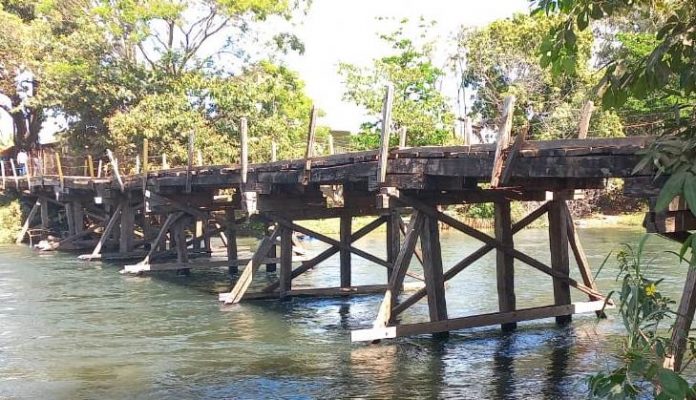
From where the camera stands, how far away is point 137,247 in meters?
23.6

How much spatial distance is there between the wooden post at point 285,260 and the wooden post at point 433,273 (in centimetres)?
444

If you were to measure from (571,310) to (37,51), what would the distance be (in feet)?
84.6

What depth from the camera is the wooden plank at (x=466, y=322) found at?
8.68m

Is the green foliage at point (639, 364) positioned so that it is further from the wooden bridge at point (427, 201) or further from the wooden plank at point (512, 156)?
the wooden plank at point (512, 156)

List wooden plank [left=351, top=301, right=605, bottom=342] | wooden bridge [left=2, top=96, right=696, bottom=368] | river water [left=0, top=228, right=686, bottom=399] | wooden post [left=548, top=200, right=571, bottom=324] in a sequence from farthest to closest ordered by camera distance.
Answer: wooden post [left=548, top=200, right=571, bottom=324]
wooden plank [left=351, top=301, right=605, bottom=342]
river water [left=0, top=228, right=686, bottom=399]
wooden bridge [left=2, top=96, right=696, bottom=368]

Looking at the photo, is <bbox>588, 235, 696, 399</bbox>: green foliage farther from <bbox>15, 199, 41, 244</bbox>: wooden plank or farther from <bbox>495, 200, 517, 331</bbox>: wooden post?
<bbox>15, 199, 41, 244</bbox>: wooden plank

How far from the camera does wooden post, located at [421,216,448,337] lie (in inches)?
360

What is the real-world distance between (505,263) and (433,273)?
1.26 m

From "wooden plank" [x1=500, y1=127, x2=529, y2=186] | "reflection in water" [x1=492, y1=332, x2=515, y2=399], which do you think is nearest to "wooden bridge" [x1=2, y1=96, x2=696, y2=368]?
"wooden plank" [x1=500, y1=127, x2=529, y2=186]

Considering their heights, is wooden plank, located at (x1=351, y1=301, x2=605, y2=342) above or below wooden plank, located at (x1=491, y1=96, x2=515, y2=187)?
below

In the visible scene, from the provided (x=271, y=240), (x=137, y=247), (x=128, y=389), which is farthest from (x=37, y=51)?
(x=128, y=389)

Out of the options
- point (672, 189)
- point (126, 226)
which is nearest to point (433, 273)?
point (672, 189)

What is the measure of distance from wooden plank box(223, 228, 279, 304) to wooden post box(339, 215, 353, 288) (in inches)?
49.3

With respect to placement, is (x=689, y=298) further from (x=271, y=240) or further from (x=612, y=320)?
(x=271, y=240)
